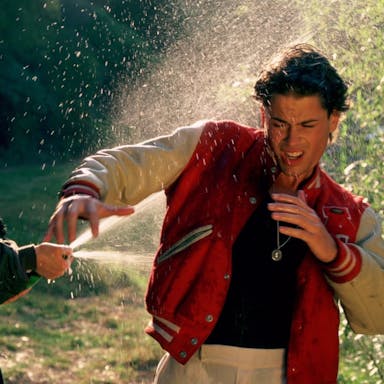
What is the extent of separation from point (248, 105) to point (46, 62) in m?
9.07

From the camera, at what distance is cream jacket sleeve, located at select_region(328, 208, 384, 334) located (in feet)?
9.23

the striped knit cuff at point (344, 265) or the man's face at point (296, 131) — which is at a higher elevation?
the man's face at point (296, 131)

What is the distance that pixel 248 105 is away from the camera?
19.4 ft

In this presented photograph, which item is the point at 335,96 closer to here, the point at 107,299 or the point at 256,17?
the point at 256,17

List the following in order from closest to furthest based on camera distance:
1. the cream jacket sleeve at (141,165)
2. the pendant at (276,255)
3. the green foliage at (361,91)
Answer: the cream jacket sleeve at (141,165) < the pendant at (276,255) < the green foliage at (361,91)

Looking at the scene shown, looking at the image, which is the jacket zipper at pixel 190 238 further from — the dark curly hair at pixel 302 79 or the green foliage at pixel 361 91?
the green foliage at pixel 361 91

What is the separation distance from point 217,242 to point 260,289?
0.20 m

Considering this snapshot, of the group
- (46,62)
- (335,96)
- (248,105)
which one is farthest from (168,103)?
(335,96)

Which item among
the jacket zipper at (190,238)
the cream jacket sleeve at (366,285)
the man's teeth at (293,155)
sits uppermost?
the man's teeth at (293,155)

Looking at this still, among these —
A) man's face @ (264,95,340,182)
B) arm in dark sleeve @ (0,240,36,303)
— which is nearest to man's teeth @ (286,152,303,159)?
man's face @ (264,95,340,182)

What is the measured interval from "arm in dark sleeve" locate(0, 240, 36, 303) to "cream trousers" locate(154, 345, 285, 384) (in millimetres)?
572

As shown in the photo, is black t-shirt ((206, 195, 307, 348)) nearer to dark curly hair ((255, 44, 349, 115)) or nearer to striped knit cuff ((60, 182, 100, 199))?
dark curly hair ((255, 44, 349, 115))

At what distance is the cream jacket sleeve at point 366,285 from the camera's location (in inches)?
111

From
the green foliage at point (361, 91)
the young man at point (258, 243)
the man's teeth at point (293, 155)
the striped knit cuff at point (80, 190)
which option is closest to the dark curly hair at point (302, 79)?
the young man at point (258, 243)
